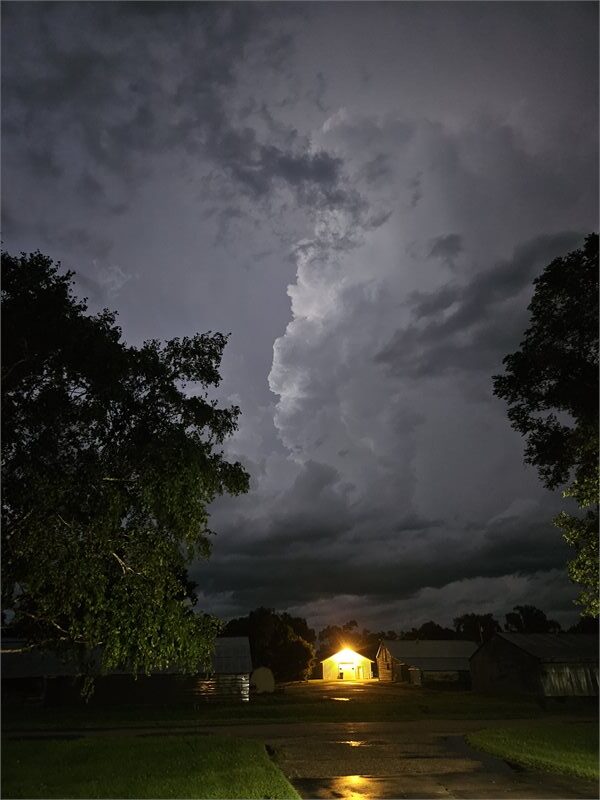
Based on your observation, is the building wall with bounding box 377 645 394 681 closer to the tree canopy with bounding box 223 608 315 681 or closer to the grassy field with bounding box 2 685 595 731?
the tree canopy with bounding box 223 608 315 681

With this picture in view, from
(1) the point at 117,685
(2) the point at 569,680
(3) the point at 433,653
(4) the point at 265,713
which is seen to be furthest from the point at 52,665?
(3) the point at 433,653

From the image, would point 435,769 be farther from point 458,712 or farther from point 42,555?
point 458,712

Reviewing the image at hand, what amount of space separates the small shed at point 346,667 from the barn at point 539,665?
52398mm

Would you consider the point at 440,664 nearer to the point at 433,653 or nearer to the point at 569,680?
the point at 433,653

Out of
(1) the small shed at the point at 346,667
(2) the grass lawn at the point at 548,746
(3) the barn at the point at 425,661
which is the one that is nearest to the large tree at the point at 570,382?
(2) the grass lawn at the point at 548,746

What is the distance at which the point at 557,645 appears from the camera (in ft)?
188

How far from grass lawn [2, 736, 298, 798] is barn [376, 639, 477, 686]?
6466 centimetres

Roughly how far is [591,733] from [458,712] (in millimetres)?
14760

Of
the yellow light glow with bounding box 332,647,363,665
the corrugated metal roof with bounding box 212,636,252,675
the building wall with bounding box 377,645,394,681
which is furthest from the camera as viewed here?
the yellow light glow with bounding box 332,647,363,665

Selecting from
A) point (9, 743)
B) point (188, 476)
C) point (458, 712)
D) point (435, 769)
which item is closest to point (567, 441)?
point (435, 769)

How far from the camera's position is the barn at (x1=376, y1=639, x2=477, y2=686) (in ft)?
266

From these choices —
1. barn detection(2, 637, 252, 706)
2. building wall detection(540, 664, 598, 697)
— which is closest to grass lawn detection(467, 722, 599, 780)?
barn detection(2, 637, 252, 706)

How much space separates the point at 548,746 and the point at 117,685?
3534cm

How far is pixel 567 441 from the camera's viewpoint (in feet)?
59.6
